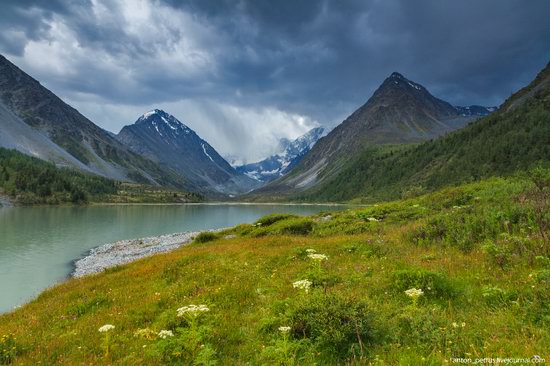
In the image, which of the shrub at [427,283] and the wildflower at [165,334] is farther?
the shrub at [427,283]

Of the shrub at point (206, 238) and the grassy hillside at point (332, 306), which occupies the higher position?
the grassy hillside at point (332, 306)

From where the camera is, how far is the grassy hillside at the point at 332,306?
8336mm

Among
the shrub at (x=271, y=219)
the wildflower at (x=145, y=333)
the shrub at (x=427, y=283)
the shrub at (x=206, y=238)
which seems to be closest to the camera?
the wildflower at (x=145, y=333)

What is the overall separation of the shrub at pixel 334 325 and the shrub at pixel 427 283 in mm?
3265

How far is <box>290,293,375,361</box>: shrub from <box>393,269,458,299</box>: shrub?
327 cm

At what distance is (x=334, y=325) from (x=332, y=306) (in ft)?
1.87

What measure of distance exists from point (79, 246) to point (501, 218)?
63753mm

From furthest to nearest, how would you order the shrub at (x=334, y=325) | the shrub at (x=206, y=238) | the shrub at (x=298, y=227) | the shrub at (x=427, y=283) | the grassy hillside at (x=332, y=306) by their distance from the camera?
the shrub at (x=206, y=238), the shrub at (x=298, y=227), the shrub at (x=427, y=283), the shrub at (x=334, y=325), the grassy hillside at (x=332, y=306)

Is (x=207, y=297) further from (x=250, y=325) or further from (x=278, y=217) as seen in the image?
(x=278, y=217)

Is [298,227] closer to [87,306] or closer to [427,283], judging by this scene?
[87,306]

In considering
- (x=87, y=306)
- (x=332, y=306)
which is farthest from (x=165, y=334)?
(x=87, y=306)

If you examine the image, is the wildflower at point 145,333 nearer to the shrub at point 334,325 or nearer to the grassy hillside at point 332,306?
the grassy hillside at point 332,306

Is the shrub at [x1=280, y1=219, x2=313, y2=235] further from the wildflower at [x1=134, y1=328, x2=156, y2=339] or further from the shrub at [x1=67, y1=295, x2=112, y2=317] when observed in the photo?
the wildflower at [x1=134, y1=328, x2=156, y2=339]

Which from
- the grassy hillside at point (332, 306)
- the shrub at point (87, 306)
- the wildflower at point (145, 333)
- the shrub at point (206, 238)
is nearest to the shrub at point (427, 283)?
the grassy hillside at point (332, 306)
